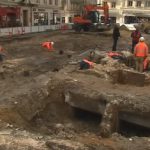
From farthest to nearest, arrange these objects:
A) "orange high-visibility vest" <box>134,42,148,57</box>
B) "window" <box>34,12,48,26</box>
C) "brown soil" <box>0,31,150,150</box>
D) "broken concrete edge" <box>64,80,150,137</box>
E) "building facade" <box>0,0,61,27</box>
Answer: "window" <box>34,12,48,26</box> → "building facade" <box>0,0,61,27</box> → "orange high-visibility vest" <box>134,42,148,57</box> → "broken concrete edge" <box>64,80,150,137</box> → "brown soil" <box>0,31,150,150</box>

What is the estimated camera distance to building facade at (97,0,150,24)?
71688mm

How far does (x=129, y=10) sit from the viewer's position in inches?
2867

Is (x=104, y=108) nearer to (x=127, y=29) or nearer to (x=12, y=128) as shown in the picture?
(x=12, y=128)

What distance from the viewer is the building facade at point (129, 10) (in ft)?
235

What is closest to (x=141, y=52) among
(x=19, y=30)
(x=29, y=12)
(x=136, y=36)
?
(x=136, y=36)

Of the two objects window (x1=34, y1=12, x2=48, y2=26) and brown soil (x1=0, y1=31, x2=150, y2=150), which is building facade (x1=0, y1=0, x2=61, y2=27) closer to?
window (x1=34, y1=12, x2=48, y2=26)

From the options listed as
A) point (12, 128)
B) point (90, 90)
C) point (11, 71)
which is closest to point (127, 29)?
point (11, 71)

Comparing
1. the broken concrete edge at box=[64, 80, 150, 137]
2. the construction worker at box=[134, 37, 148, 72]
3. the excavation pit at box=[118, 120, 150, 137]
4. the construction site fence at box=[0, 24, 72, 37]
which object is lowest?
the excavation pit at box=[118, 120, 150, 137]

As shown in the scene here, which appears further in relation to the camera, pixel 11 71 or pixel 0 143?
pixel 11 71

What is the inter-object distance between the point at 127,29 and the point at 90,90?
1308 inches

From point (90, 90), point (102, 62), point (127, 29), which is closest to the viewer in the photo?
point (90, 90)

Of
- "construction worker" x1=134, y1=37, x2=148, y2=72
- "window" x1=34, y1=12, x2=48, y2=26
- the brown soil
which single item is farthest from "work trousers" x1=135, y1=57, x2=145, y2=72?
"window" x1=34, y1=12, x2=48, y2=26

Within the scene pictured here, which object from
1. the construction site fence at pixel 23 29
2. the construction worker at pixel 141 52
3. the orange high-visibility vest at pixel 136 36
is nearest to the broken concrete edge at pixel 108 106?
the construction worker at pixel 141 52

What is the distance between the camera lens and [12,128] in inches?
380
